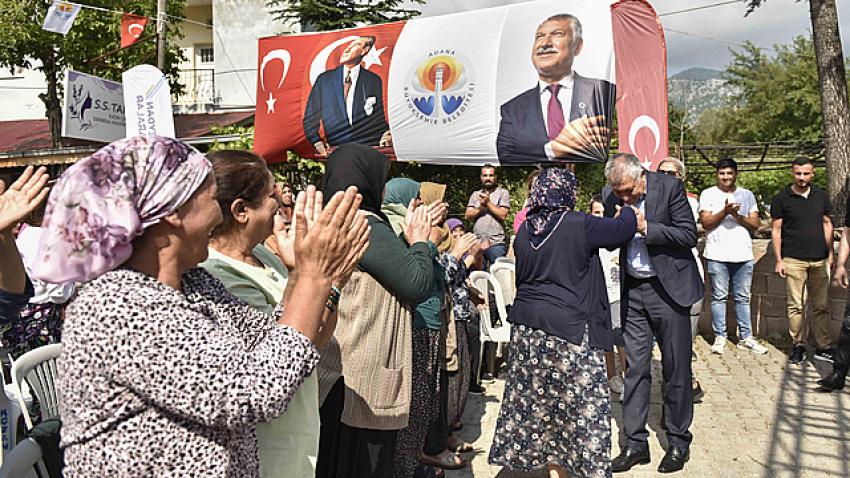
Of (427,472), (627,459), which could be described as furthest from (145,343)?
(627,459)

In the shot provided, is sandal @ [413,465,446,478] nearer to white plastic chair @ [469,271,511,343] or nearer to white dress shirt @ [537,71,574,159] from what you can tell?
white plastic chair @ [469,271,511,343]

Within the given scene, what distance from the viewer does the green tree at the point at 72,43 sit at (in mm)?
14633

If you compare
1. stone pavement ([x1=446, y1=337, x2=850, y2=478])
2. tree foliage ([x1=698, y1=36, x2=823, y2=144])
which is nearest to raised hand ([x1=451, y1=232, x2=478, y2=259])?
stone pavement ([x1=446, y1=337, x2=850, y2=478])

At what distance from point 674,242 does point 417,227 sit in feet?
6.91

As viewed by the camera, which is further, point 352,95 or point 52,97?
point 52,97

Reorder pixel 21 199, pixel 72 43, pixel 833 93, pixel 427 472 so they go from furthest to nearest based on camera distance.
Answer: pixel 72 43 < pixel 833 93 < pixel 427 472 < pixel 21 199

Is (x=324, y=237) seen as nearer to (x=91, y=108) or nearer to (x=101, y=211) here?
(x=101, y=211)

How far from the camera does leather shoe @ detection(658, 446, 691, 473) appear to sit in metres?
4.63

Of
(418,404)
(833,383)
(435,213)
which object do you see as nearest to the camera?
(435,213)

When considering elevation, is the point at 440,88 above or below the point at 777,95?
below

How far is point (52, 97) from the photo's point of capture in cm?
1695

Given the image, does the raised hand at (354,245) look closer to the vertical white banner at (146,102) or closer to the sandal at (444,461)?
the sandal at (444,461)

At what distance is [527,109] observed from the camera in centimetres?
854

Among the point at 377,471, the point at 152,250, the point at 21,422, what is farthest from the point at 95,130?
the point at 152,250
